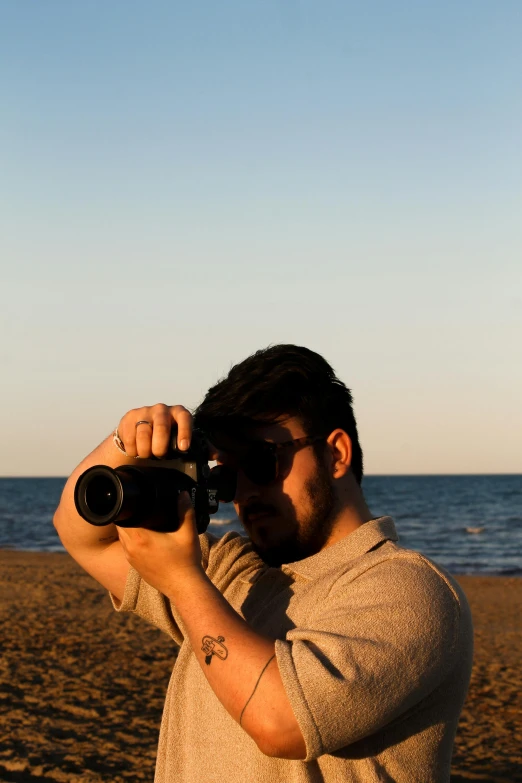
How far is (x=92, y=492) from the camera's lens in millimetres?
1576

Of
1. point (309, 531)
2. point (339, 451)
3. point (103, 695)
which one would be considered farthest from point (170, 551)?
point (103, 695)

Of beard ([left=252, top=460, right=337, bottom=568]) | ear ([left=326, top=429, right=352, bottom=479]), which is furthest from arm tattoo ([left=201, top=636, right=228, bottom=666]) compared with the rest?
ear ([left=326, top=429, right=352, bottom=479])

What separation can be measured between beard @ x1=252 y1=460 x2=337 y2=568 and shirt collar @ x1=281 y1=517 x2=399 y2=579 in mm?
42

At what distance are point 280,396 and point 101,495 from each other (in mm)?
522

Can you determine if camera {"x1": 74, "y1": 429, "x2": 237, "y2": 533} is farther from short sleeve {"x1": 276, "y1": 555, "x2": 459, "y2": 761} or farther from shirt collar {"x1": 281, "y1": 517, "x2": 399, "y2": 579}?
short sleeve {"x1": 276, "y1": 555, "x2": 459, "y2": 761}

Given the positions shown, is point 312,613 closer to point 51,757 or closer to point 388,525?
point 388,525

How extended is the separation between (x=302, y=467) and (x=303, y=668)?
22.9 inches

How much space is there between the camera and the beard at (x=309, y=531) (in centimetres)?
176

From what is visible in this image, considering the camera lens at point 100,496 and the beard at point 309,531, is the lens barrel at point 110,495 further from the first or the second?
the beard at point 309,531

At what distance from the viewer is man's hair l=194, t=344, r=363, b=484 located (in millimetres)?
1873

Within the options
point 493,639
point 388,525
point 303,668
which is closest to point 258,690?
point 303,668

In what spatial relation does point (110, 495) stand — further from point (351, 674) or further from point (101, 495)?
point (351, 674)

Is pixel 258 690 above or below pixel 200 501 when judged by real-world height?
below

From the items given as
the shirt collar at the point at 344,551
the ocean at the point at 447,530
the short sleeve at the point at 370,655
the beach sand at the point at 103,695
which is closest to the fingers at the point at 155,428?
the shirt collar at the point at 344,551
